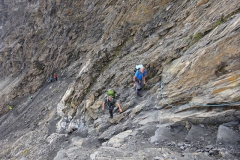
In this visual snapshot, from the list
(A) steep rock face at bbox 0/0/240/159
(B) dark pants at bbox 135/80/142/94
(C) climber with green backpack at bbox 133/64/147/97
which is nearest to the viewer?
(A) steep rock face at bbox 0/0/240/159

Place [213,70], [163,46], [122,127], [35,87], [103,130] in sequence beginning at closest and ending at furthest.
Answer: [213,70], [122,127], [103,130], [163,46], [35,87]

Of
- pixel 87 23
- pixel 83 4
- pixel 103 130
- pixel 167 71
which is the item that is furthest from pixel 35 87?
pixel 167 71

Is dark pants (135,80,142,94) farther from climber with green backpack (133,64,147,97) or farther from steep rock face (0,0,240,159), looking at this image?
steep rock face (0,0,240,159)

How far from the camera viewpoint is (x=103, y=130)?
10023mm

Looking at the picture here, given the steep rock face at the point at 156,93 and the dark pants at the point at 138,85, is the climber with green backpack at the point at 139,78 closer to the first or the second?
the dark pants at the point at 138,85

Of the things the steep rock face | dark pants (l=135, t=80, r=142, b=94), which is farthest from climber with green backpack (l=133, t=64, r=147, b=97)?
the steep rock face

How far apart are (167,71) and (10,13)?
62664mm

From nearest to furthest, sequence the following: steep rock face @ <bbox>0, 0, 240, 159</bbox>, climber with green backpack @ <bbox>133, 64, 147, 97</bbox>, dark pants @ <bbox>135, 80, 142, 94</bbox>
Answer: steep rock face @ <bbox>0, 0, 240, 159</bbox>, climber with green backpack @ <bbox>133, 64, 147, 97</bbox>, dark pants @ <bbox>135, 80, 142, 94</bbox>

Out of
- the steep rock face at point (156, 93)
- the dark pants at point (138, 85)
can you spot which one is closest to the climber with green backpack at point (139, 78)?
the dark pants at point (138, 85)

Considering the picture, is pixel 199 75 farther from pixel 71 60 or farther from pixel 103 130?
pixel 71 60

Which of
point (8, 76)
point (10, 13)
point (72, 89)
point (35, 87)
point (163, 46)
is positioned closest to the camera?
point (163, 46)

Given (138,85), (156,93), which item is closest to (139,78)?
(138,85)

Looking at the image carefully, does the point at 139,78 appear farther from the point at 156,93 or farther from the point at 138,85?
the point at 156,93

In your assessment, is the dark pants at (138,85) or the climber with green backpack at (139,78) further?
the dark pants at (138,85)
